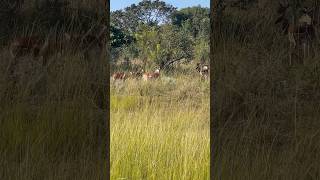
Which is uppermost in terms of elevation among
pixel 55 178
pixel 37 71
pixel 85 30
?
pixel 85 30

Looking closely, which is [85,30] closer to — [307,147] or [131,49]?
[307,147]

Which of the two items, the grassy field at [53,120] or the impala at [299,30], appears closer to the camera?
the grassy field at [53,120]

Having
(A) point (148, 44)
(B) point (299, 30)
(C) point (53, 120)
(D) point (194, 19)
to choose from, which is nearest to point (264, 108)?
(B) point (299, 30)

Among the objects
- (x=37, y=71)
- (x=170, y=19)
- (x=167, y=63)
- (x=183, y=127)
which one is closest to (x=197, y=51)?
(x=167, y=63)

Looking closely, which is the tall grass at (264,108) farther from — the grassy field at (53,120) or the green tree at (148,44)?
the green tree at (148,44)

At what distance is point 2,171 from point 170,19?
2122cm

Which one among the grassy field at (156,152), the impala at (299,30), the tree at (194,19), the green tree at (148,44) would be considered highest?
the tree at (194,19)

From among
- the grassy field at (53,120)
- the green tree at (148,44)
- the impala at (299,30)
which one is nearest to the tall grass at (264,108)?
the impala at (299,30)

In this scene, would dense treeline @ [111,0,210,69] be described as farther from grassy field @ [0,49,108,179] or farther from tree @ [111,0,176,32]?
grassy field @ [0,49,108,179]

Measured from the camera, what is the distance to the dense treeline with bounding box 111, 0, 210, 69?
605 inches

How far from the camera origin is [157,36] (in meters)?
16.4

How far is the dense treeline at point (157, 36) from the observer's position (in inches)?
605

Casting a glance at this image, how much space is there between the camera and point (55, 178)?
8.27 ft

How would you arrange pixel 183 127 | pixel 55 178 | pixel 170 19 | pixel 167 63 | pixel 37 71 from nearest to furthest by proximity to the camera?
pixel 55 178, pixel 37 71, pixel 183 127, pixel 167 63, pixel 170 19
